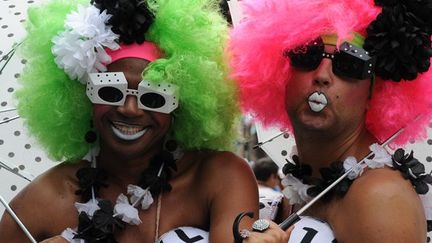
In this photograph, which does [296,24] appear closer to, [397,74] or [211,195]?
[397,74]

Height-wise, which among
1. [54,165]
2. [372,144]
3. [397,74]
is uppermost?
[397,74]

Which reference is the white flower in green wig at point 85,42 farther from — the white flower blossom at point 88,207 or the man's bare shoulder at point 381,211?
the man's bare shoulder at point 381,211

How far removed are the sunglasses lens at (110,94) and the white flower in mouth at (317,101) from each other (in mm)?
694

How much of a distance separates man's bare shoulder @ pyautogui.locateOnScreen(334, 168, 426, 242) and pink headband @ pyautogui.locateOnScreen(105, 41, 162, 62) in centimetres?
87

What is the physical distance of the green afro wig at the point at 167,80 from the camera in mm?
3207

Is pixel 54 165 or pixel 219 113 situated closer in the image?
pixel 219 113

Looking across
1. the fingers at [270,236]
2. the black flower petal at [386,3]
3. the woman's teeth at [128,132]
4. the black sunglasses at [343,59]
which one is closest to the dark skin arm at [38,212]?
the woman's teeth at [128,132]

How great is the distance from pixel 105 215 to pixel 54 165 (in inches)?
21.2

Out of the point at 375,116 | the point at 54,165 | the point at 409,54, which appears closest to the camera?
the point at 409,54

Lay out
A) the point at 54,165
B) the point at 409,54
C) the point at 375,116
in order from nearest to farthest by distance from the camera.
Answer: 1. the point at 409,54
2. the point at 375,116
3. the point at 54,165

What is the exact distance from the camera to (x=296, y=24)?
123 inches

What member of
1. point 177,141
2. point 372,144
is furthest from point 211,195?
point 372,144

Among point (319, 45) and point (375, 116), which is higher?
point (319, 45)

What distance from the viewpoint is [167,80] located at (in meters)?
3.15
